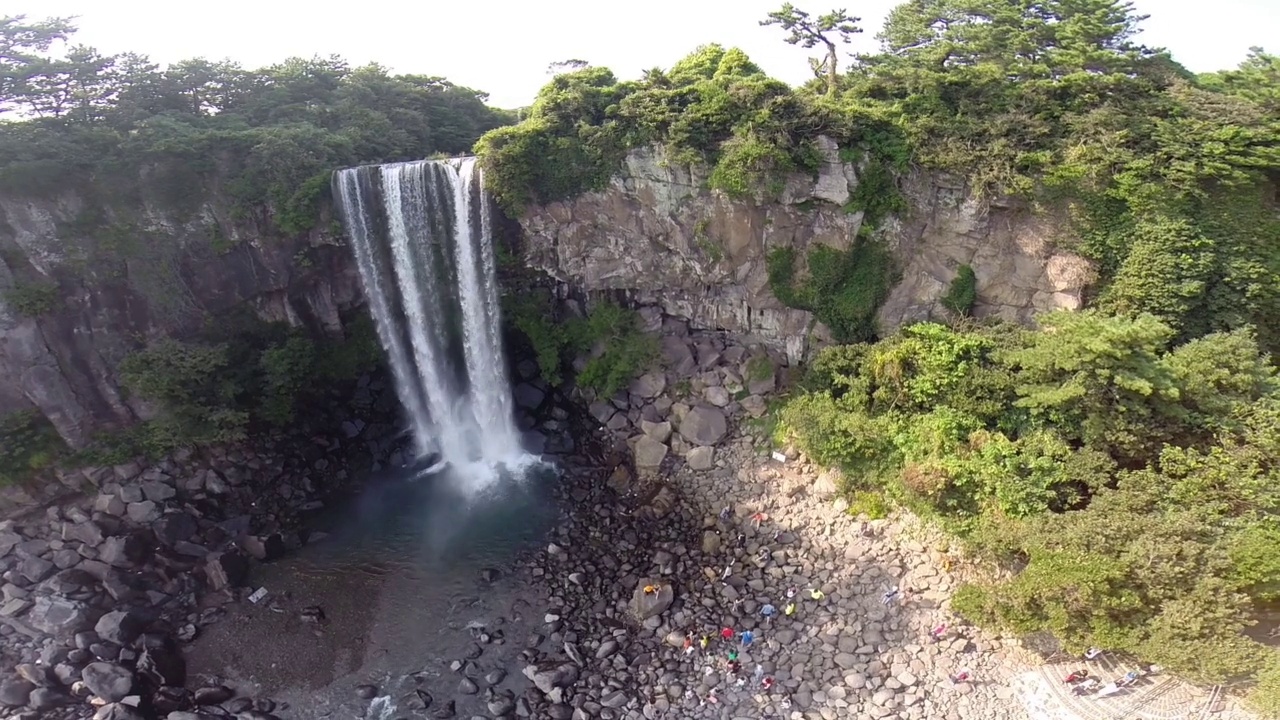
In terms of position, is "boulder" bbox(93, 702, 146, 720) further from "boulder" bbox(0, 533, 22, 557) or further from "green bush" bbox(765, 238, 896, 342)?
"green bush" bbox(765, 238, 896, 342)

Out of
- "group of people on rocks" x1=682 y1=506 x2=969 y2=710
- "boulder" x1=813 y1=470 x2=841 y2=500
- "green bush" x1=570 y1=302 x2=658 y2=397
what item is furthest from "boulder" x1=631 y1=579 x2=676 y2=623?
"green bush" x1=570 y1=302 x2=658 y2=397

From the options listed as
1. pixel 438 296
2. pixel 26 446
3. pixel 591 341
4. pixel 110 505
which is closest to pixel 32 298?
pixel 26 446

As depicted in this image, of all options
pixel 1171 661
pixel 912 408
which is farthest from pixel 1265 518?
pixel 912 408

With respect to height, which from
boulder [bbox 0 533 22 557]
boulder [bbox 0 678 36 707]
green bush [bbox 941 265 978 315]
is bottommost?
boulder [bbox 0 678 36 707]

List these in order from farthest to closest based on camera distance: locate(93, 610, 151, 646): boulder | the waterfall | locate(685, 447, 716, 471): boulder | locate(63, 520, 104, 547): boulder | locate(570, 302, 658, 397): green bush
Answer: locate(570, 302, 658, 397): green bush, the waterfall, locate(685, 447, 716, 471): boulder, locate(63, 520, 104, 547): boulder, locate(93, 610, 151, 646): boulder

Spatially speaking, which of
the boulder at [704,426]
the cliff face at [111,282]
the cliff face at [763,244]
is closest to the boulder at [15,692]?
the cliff face at [111,282]
